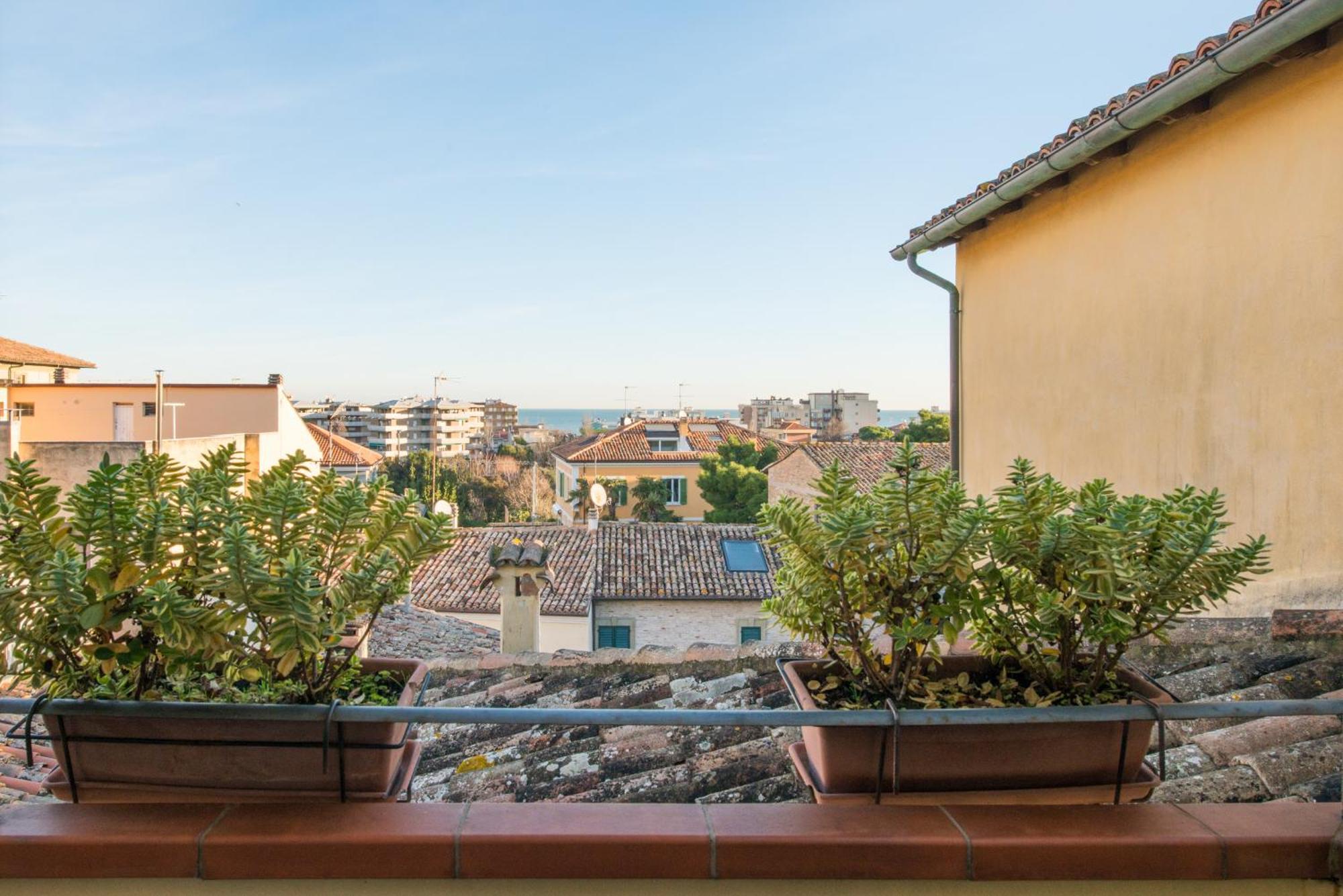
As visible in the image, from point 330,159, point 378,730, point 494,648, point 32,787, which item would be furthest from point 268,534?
point 330,159

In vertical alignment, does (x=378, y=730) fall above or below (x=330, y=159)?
below

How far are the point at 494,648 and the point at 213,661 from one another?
729 cm

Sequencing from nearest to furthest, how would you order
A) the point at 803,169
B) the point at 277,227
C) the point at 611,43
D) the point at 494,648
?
the point at 494,648 < the point at 611,43 < the point at 803,169 < the point at 277,227

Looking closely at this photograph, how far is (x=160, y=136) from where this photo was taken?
27.6 metres

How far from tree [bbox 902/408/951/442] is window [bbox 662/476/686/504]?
→ 8.72 meters

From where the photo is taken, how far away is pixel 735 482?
29.1 meters

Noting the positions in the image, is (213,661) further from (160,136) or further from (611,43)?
(160,136)

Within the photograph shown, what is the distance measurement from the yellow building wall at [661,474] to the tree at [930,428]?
27.2 feet

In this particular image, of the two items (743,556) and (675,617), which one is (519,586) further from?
(743,556)

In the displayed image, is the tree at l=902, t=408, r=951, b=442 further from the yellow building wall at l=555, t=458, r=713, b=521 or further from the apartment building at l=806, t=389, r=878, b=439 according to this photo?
the apartment building at l=806, t=389, r=878, b=439

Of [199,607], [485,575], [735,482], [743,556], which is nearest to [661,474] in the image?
[735,482]

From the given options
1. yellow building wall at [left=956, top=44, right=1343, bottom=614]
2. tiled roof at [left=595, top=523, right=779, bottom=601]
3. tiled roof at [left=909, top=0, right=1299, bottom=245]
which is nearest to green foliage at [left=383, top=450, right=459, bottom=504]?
tiled roof at [left=595, top=523, right=779, bottom=601]

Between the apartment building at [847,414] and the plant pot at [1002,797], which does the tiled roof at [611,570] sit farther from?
the apartment building at [847,414]

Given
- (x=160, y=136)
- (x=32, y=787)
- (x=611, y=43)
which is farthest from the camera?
(x=160, y=136)
